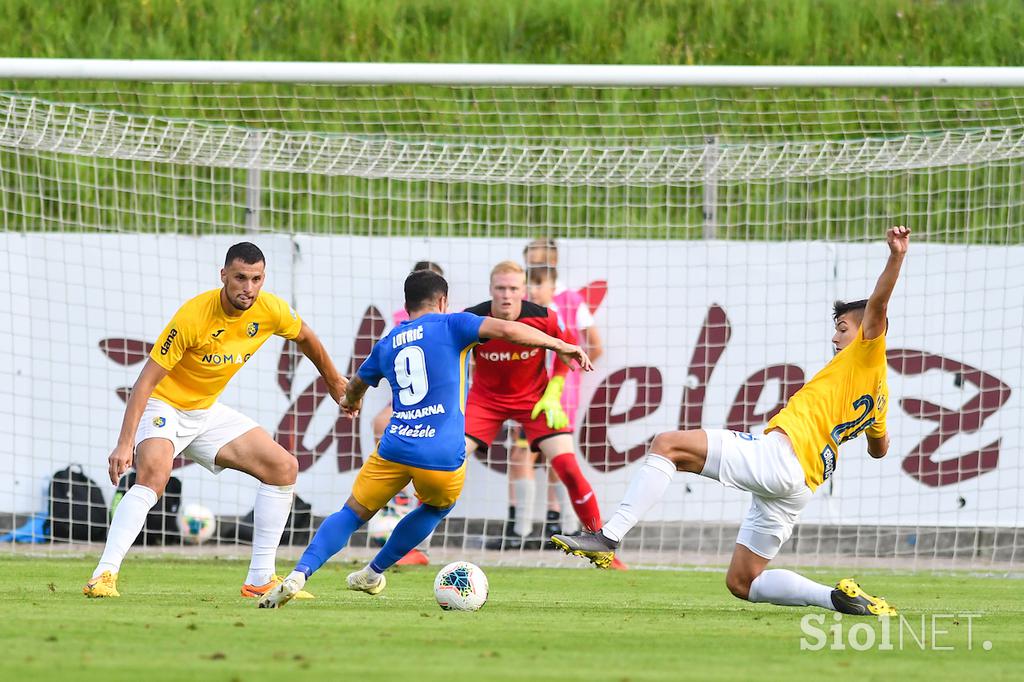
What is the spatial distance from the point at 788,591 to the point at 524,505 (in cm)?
413

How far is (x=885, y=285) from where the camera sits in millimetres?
6242

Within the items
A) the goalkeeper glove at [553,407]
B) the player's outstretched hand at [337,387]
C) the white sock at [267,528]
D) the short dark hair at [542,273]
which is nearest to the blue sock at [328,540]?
the white sock at [267,528]

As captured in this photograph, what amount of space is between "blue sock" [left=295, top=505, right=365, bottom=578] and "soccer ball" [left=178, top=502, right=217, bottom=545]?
3930 millimetres

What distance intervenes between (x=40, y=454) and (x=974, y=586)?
22.5 ft

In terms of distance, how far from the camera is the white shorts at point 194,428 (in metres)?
7.39

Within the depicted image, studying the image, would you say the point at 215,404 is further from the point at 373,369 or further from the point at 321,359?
the point at 373,369

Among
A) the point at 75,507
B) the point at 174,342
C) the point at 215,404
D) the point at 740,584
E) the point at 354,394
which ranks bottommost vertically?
the point at 75,507

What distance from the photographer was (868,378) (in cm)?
669

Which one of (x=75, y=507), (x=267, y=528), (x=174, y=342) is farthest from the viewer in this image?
(x=75, y=507)

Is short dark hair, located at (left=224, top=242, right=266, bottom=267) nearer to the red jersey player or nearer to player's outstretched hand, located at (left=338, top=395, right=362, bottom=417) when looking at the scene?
player's outstretched hand, located at (left=338, top=395, right=362, bottom=417)

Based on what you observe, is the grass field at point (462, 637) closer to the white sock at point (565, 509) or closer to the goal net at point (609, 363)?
the goal net at point (609, 363)

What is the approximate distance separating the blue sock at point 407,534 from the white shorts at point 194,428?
1.20 meters

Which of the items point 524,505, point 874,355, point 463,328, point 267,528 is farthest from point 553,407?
point 874,355

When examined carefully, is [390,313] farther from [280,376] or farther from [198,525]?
[198,525]
